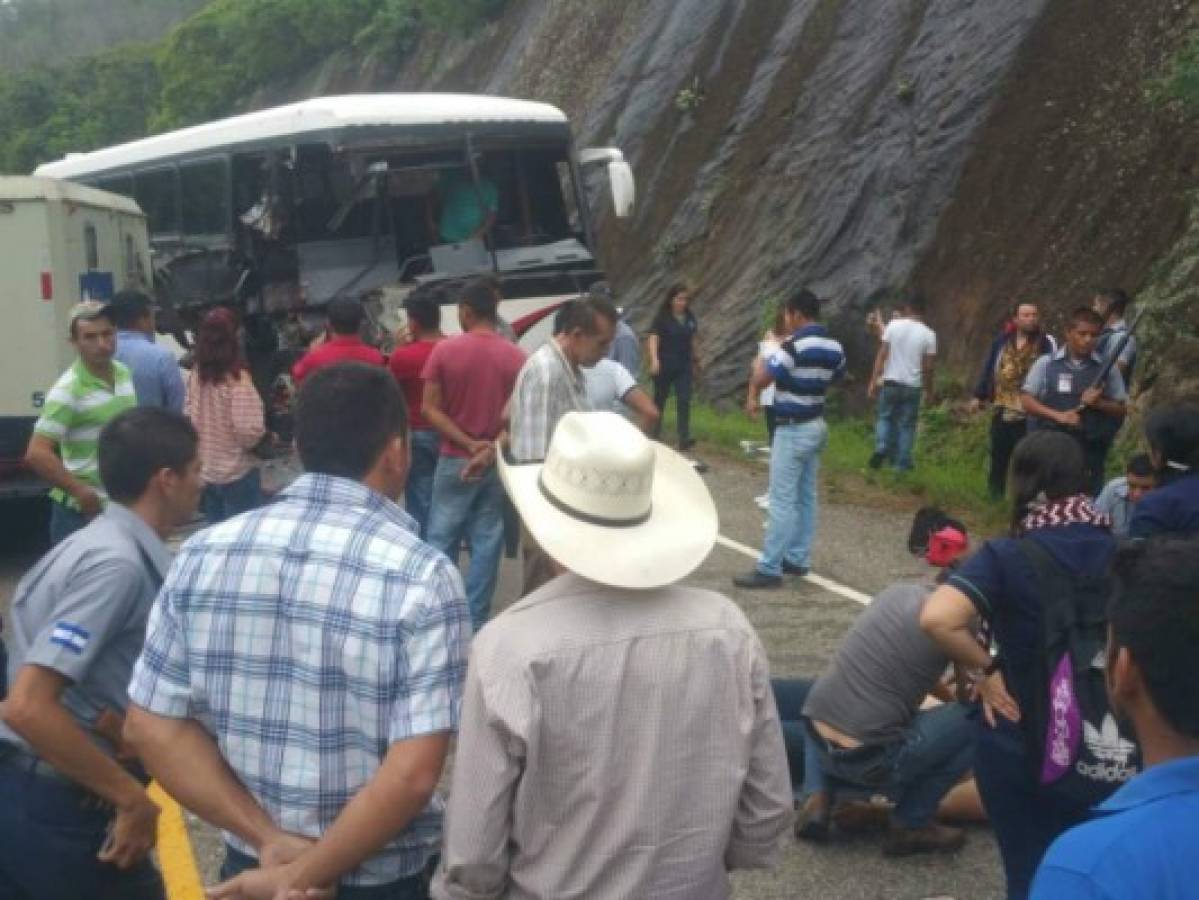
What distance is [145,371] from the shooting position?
8359 mm

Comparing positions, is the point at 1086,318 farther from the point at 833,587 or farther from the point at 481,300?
the point at 481,300

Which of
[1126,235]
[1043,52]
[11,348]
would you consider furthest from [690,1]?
[11,348]

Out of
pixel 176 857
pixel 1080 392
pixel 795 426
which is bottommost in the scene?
pixel 176 857

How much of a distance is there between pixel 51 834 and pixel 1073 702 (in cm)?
249

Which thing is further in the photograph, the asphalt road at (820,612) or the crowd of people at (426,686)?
the asphalt road at (820,612)

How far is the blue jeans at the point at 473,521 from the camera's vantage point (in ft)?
26.9

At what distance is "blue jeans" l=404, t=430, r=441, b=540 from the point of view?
9.30m

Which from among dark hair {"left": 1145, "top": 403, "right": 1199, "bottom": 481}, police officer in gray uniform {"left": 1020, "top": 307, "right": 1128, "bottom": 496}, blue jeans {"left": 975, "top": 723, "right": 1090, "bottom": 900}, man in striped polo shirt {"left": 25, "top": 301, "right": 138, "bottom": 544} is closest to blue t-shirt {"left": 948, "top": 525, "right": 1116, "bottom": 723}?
blue jeans {"left": 975, "top": 723, "right": 1090, "bottom": 900}

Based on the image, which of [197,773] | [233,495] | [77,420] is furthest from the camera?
[233,495]

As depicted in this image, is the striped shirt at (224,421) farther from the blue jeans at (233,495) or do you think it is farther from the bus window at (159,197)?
the bus window at (159,197)

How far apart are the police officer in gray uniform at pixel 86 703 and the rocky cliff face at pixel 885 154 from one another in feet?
43.1

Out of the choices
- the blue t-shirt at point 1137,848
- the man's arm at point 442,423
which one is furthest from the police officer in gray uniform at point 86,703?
the man's arm at point 442,423

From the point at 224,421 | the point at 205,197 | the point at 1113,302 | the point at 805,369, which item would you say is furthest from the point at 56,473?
the point at 205,197

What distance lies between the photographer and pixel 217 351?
8484 millimetres
